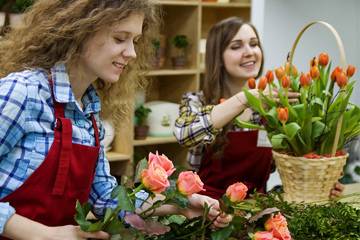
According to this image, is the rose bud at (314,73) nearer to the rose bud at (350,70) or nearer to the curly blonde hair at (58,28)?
the rose bud at (350,70)

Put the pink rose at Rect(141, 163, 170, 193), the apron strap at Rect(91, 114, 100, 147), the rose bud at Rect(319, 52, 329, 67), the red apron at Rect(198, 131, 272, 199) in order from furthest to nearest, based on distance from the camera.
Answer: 1. the red apron at Rect(198, 131, 272, 199)
2. the rose bud at Rect(319, 52, 329, 67)
3. the apron strap at Rect(91, 114, 100, 147)
4. the pink rose at Rect(141, 163, 170, 193)

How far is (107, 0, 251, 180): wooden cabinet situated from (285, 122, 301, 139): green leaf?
5.09ft

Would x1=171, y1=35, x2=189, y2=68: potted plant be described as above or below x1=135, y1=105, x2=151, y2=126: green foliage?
above

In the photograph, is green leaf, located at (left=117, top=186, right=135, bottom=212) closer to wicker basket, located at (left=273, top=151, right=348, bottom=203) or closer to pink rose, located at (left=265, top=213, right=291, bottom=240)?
pink rose, located at (left=265, top=213, right=291, bottom=240)

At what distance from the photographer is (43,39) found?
1.35 metres

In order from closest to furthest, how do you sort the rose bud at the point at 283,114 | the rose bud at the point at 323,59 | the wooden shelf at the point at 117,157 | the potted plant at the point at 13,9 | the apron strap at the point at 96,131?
1. the apron strap at the point at 96,131
2. the rose bud at the point at 283,114
3. the rose bud at the point at 323,59
4. the potted plant at the point at 13,9
5. the wooden shelf at the point at 117,157

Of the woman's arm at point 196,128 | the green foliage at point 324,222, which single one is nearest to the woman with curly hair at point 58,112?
the green foliage at point 324,222

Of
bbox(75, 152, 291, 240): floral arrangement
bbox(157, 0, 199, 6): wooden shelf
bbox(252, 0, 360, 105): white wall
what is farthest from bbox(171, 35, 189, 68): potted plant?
bbox(75, 152, 291, 240): floral arrangement

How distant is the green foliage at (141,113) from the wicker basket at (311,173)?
1.57 metres

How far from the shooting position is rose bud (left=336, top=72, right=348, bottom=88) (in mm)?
1716

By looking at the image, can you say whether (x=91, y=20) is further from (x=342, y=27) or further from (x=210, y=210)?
(x=342, y=27)

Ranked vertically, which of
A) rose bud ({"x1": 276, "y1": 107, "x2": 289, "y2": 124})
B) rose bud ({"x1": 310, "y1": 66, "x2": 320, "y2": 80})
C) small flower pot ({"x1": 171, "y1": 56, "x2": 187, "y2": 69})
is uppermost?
rose bud ({"x1": 310, "y1": 66, "x2": 320, "y2": 80})

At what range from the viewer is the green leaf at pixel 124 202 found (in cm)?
114

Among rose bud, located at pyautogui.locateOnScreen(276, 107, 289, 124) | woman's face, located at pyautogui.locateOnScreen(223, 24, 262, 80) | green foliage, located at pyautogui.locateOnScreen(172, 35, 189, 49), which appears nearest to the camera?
rose bud, located at pyautogui.locateOnScreen(276, 107, 289, 124)
